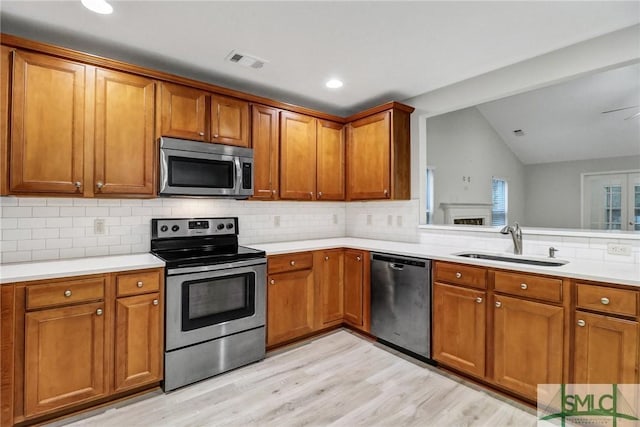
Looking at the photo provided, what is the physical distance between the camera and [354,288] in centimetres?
326

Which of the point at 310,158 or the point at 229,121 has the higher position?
the point at 229,121

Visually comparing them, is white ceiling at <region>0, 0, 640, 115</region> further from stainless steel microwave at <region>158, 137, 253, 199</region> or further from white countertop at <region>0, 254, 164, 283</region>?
white countertop at <region>0, 254, 164, 283</region>

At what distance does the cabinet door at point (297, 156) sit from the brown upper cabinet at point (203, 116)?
439 mm

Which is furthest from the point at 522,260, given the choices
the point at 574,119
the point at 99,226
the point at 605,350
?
the point at 574,119

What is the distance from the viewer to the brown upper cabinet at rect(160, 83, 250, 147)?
255 cm

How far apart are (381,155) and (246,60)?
1.58m

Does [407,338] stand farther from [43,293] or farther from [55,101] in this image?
[55,101]

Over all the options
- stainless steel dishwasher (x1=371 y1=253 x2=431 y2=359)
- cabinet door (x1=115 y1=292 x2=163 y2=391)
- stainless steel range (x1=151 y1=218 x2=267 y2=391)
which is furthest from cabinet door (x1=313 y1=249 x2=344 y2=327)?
cabinet door (x1=115 y1=292 x2=163 y2=391)

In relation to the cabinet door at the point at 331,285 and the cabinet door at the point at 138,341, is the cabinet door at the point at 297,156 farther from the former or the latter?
the cabinet door at the point at 138,341

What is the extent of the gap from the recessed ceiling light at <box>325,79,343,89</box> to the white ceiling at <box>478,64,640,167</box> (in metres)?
4.28

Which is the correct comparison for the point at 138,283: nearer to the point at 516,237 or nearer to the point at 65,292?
the point at 65,292

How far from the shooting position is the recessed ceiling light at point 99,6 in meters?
1.86

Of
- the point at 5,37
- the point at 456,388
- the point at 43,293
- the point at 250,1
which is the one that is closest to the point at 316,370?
the point at 456,388

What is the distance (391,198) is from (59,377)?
2871 millimetres
